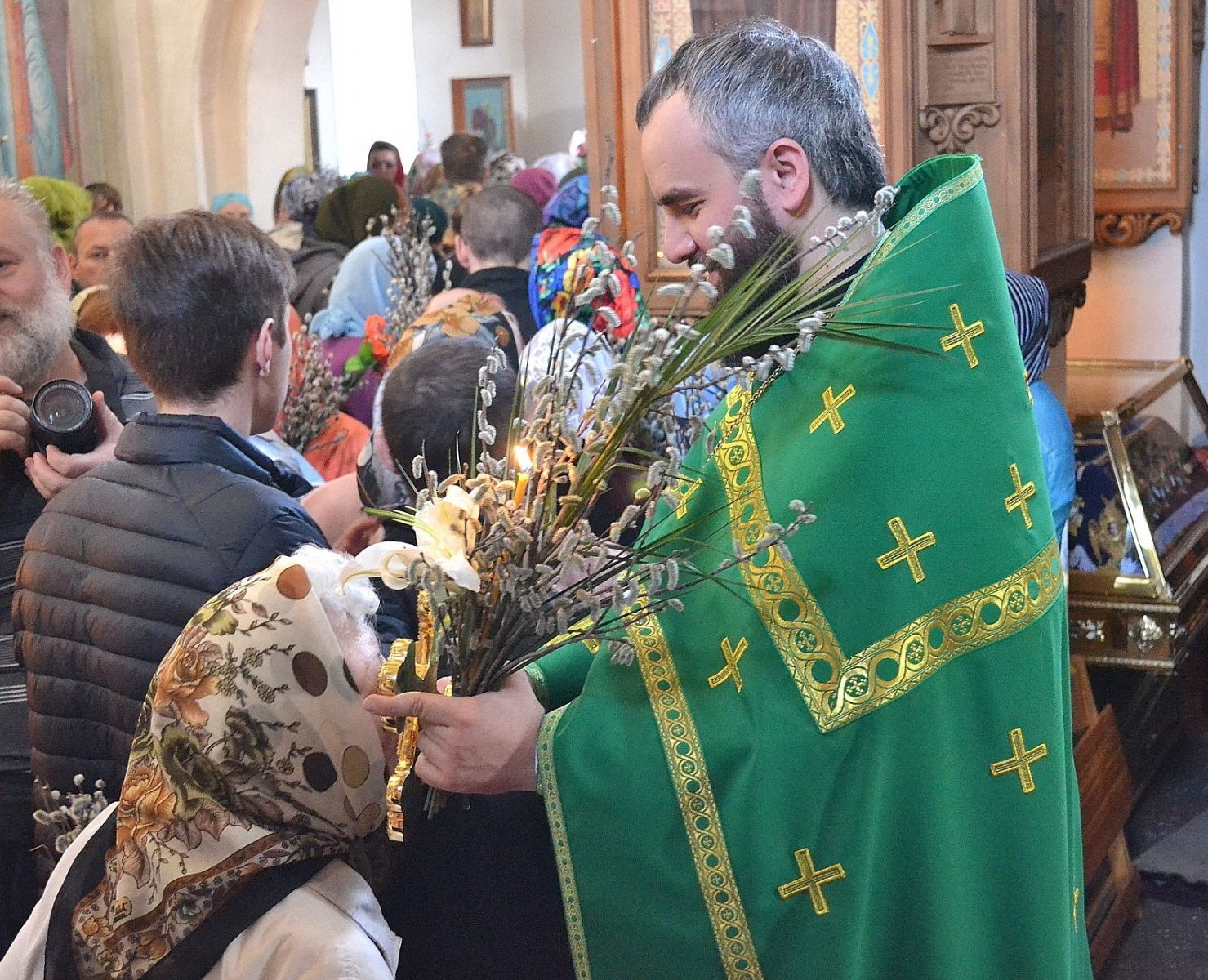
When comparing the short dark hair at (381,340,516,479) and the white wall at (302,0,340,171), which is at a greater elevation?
the white wall at (302,0,340,171)

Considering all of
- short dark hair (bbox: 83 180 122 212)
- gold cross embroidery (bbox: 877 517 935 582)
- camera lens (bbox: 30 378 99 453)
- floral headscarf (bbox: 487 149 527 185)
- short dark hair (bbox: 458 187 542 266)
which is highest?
floral headscarf (bbox: 487 149 527 185)

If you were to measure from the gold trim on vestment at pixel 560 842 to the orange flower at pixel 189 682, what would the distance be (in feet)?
1.19

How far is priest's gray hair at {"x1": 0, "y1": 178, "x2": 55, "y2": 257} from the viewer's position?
8.98 ft

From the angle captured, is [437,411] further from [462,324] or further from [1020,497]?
[462,324]

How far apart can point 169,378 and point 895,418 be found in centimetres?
112

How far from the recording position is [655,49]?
4.11 meters

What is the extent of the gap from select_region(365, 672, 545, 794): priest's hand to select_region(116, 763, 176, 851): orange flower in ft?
0.82

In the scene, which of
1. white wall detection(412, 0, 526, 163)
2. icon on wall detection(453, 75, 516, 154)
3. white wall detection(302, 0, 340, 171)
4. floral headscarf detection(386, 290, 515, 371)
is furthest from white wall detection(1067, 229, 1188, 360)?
white wall detection(412, 0, 526, 163)

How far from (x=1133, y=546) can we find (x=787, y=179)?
304cm

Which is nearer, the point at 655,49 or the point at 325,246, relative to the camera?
the point at 655,49

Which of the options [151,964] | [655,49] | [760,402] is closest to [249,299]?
[760,402]

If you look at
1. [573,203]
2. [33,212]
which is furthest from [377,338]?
[33,212]

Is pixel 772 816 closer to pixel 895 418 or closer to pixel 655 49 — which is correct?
→ pixel 895 418

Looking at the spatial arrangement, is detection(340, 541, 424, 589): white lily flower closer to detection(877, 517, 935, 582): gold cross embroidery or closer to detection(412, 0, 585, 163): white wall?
detection(877, 517, 935, 582): gold cross embroidery
